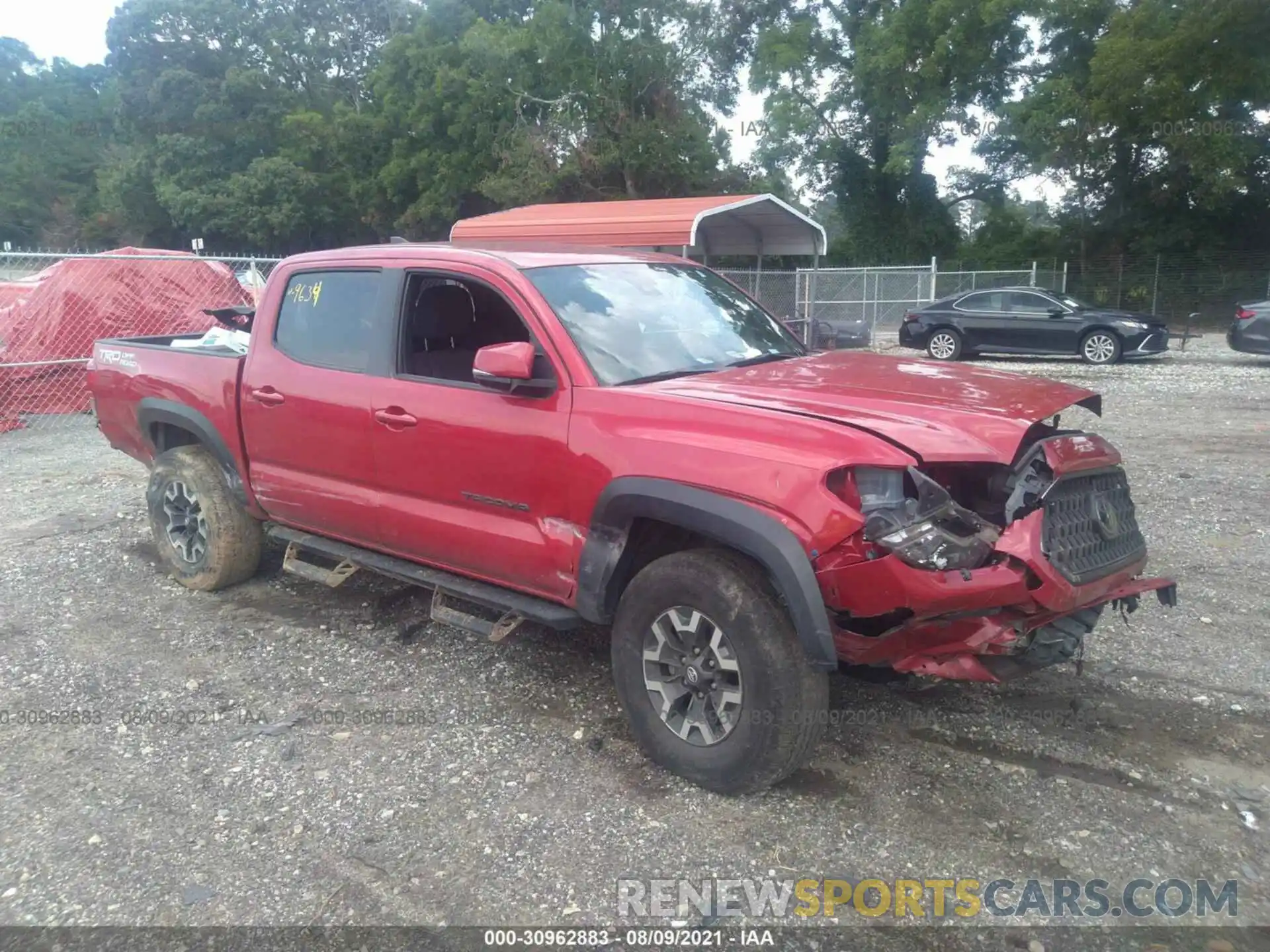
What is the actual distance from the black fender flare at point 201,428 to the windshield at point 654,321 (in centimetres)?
225

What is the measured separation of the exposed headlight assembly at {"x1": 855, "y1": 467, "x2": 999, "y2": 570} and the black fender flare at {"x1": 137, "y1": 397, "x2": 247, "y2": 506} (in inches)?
143

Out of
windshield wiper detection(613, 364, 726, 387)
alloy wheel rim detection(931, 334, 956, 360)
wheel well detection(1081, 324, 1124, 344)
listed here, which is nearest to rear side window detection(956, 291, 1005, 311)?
alloy wheel rim detection(931, 334, 956, 360)

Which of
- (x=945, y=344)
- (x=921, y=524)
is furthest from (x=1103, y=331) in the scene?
(x=921, y=524)

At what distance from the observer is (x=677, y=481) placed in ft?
11.0

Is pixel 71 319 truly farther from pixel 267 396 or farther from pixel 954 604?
pixel 954 604

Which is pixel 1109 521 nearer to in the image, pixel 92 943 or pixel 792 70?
pixel 92 943

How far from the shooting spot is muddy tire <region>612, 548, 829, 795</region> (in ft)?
10.5

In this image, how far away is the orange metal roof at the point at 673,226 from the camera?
49.1 feet

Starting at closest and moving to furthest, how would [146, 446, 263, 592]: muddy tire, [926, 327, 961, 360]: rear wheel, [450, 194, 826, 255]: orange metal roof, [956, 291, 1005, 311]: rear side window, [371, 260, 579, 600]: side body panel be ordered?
[371, 260, 579, 600]: side body panel, [146, 446, 263, 592]: muddy tire, [450, 194, 826, 255]: orange metal roof, [956, 291, 1005, 311]: rear side window, [926, 327, 961, 360]: rear wheel

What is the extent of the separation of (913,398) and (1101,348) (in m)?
15.4

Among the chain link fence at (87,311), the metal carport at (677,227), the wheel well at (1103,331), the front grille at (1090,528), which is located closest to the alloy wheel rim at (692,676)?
the front grille at (1090,528)

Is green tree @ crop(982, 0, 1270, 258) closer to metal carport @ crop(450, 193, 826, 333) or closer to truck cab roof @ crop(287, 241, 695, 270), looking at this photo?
metal carport @ crop(450, 193, 826, 333)
